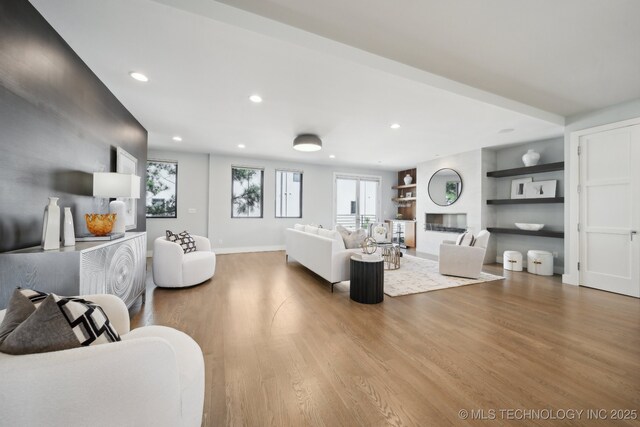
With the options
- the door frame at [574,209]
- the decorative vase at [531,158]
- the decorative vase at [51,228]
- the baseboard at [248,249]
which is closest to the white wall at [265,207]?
the baseboard at [248,249]

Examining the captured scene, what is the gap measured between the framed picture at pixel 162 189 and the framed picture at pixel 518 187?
311 inches

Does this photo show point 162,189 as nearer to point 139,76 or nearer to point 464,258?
point 139,76

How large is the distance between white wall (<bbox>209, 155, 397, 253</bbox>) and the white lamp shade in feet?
12.2

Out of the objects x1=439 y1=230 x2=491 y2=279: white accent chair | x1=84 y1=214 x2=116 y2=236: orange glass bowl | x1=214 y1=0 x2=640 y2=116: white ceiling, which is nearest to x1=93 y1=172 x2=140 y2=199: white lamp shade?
x1=84 y1=214 x2=116 y2=236: orange glass bowl

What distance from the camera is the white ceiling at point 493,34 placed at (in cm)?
184

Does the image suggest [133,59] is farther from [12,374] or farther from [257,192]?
[257,192]

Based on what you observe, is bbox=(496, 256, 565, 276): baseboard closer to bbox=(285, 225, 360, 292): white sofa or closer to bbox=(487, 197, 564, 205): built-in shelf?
bbox=(487, 197, 564, 205): built-in shelf

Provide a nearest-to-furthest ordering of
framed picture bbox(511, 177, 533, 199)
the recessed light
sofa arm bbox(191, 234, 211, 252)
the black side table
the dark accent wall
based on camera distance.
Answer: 1. the dark accent wall
2. the recessed light
3. the black side table
4. sofa arm bbox(191, 234, 211, 252)
5. framed picture bbox(511, 177, 533, 199)

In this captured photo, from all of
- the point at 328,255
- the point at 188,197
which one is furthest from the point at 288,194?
the point at 328,255

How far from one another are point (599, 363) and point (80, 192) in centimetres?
477

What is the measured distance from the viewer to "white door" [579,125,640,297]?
3266 mm

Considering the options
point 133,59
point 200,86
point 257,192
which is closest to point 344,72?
point 200,86

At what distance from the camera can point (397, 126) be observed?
3.99m

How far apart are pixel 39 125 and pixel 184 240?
2.30 meters
